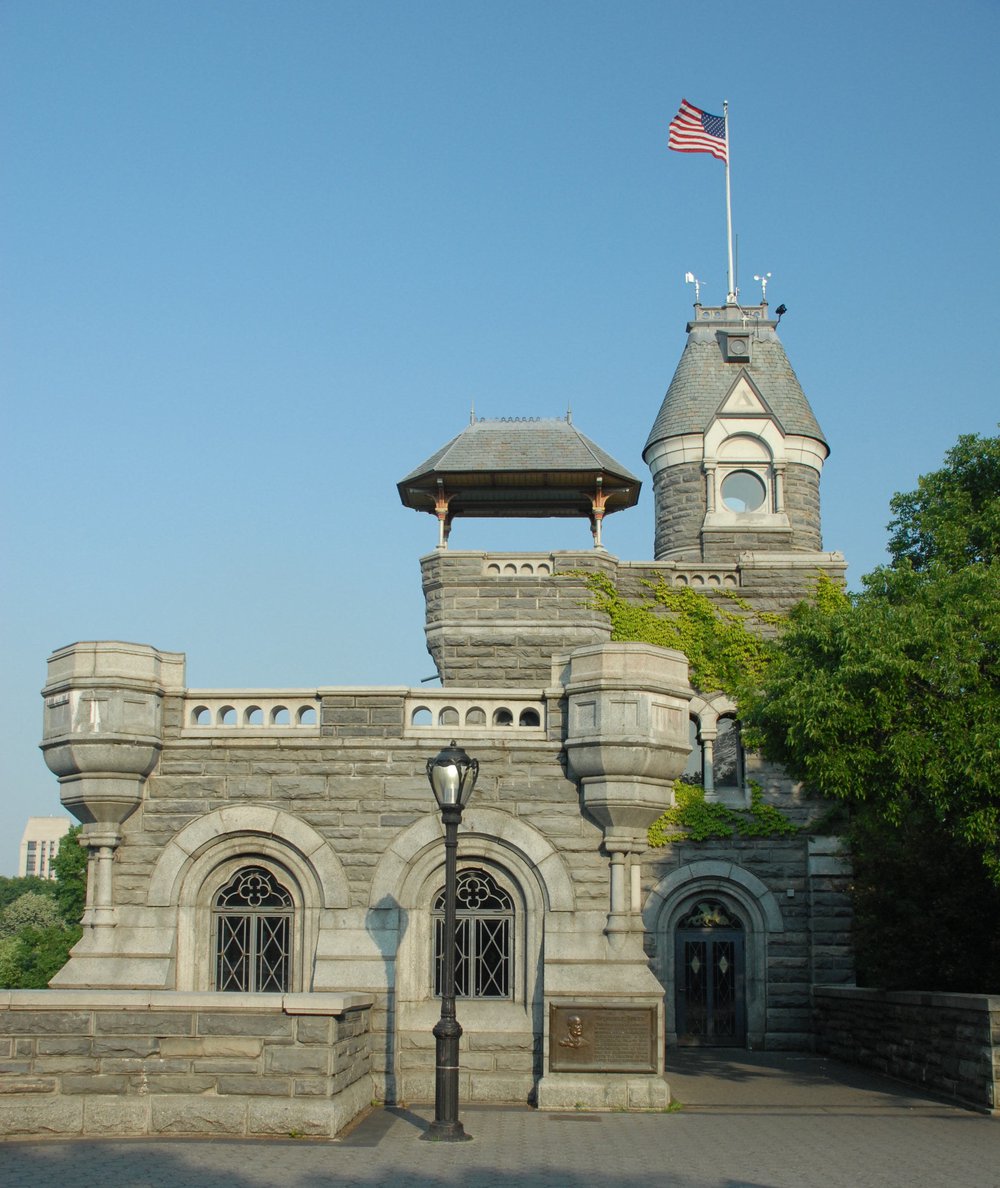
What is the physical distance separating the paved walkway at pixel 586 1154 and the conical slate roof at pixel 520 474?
1257 centimetres

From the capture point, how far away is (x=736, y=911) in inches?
924

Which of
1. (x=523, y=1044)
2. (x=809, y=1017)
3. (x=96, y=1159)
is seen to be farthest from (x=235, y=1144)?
(x=809, y=1017)

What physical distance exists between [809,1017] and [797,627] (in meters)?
9.17

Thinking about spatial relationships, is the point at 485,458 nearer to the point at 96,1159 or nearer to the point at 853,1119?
the point at 853,1119

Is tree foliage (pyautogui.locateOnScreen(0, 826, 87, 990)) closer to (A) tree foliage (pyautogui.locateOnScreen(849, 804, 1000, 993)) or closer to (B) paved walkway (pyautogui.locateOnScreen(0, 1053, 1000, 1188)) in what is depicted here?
(A) tree foliage (pyautogui.locateOnScreen(849, 804, 1000, 993))

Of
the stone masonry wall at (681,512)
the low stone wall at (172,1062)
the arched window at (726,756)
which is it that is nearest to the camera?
the low stone wall at (172,1062)

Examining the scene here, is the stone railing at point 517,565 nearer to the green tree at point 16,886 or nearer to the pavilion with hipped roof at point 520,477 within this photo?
the pavilion with hipped roof at point 520,477

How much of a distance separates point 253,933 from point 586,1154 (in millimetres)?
5204

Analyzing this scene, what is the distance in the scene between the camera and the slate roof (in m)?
30.6

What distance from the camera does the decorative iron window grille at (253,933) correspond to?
15.5m

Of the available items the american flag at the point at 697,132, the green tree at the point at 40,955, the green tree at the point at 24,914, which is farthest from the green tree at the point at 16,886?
the american flag at the point at 697,132

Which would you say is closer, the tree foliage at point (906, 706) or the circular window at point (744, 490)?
the tree foliage at point (906, 706)

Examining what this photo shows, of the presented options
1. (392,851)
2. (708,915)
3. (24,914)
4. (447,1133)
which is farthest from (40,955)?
(447,1133)

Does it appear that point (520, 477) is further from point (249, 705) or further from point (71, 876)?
point (71, 876)
